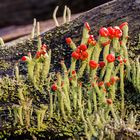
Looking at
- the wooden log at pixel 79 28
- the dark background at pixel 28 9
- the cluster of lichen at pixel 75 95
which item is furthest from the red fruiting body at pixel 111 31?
the dark background at pixel 28 9

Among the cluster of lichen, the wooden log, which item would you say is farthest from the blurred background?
the cluster of lichen

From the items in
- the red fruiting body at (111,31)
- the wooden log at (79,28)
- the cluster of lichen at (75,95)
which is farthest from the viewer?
the wooden log at (79,28)

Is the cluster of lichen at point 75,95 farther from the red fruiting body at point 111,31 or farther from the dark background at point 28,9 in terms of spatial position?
the dark background at point 28,9

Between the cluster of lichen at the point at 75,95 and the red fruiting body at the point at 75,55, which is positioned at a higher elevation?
the red fruiting body at the point at 75,55

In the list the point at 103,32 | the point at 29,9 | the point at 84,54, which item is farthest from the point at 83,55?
the point at 29,9

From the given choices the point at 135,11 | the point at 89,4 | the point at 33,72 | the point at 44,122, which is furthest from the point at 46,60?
the point at 89,4
